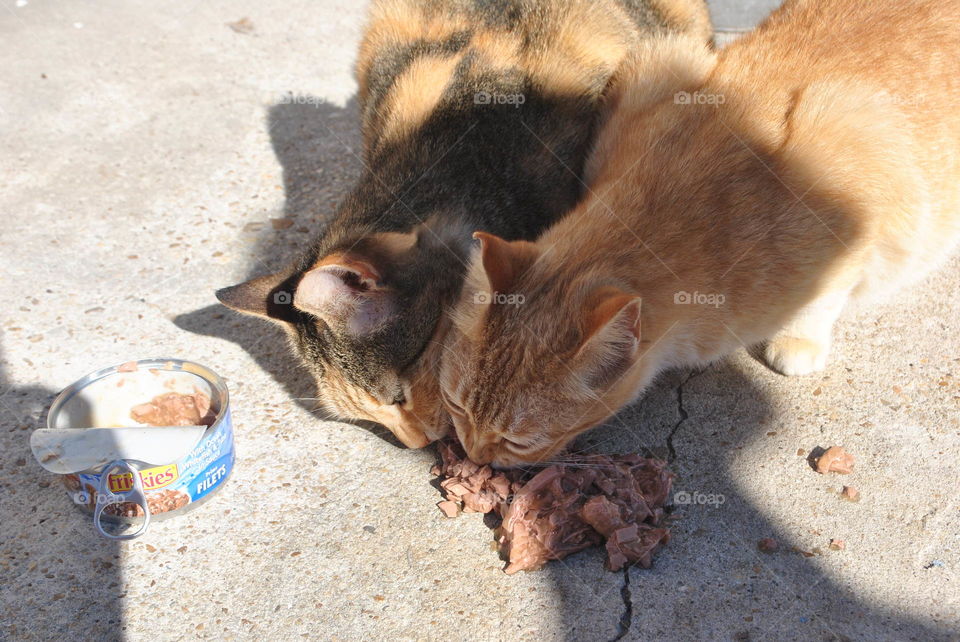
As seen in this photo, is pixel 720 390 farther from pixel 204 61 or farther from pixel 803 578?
pixel 204 61

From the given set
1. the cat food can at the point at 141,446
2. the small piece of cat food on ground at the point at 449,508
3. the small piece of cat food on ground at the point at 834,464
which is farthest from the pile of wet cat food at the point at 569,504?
the cat food can at the point at 141,446

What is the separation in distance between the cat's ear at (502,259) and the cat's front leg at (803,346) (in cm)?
131

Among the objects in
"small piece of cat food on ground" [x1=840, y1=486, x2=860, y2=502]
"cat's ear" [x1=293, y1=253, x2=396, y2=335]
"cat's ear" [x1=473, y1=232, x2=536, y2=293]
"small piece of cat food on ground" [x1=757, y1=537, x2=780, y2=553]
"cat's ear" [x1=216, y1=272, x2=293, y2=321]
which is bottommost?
"cat's ear" [x1=216, y1=272, x2=293, y2=321]

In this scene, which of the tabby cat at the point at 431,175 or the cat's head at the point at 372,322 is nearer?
the cat's head at the point at 372,322

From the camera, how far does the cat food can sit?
109 inches

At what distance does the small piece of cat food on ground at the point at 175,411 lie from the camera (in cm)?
313

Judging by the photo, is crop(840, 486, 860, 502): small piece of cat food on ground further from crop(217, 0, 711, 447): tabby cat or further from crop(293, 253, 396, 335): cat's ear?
crop(293, 253, 396, 335): cat's ear

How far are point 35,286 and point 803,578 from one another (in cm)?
357

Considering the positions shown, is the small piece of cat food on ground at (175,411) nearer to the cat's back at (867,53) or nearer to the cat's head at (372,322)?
the cat's head at (372,322)

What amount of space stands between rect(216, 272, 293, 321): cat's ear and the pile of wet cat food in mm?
838

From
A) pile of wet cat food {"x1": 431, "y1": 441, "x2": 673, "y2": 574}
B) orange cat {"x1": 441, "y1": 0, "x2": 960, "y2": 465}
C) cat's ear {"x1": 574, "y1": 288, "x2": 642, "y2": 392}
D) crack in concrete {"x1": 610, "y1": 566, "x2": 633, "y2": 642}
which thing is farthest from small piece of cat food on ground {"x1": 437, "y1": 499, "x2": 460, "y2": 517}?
cat's ear {"x1": 574, "y1": 288, "x2": 642, "y2": 392}

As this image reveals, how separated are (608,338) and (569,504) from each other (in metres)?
0.72

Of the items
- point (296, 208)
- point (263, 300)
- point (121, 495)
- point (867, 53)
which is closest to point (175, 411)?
point (121, 495)

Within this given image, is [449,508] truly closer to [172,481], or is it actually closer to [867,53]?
[172,481]
